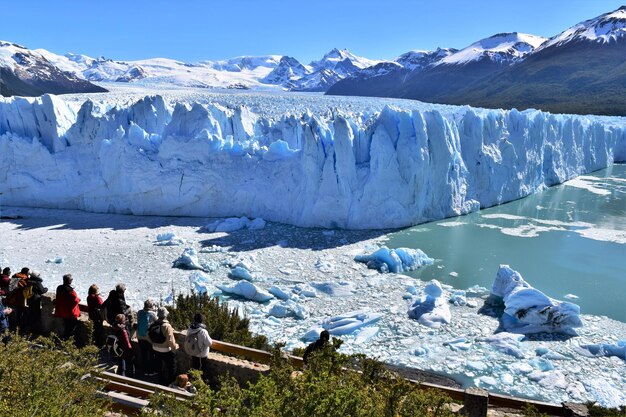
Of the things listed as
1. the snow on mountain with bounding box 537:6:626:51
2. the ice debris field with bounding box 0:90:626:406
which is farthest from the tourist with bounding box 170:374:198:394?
the snow on mountain with bounding box 537:6:626:51

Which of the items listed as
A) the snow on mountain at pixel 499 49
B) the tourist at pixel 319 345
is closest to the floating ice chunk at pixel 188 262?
the tourist at pixel 319 345

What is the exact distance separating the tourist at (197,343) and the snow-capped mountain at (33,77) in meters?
60.6

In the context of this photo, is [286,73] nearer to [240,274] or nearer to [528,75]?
[528,75]

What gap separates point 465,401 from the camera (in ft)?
14.6

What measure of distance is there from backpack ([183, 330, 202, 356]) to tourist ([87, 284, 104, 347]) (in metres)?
1.17

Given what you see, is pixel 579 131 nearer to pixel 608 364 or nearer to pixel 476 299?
pixel 476 299

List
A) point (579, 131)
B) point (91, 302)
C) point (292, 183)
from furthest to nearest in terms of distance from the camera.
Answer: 1. point (579, 131)
2. point (292, 183)
3. point (91, 302)

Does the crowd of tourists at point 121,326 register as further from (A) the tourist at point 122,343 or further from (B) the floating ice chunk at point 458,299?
(B) the floating ice chunk at point 458,299

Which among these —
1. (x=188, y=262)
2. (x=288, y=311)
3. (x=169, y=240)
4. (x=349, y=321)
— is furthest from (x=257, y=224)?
(x=349, y=321)

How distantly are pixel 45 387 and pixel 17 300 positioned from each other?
2850 mm

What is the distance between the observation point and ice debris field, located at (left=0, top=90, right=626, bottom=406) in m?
7.32

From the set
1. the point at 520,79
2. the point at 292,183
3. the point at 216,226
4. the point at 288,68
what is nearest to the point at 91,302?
the point at 216,226

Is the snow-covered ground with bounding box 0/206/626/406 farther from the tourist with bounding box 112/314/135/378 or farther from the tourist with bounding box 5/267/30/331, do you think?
the tourist with bounding box 112/314/135/378

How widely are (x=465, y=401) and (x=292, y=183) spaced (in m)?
10.2
